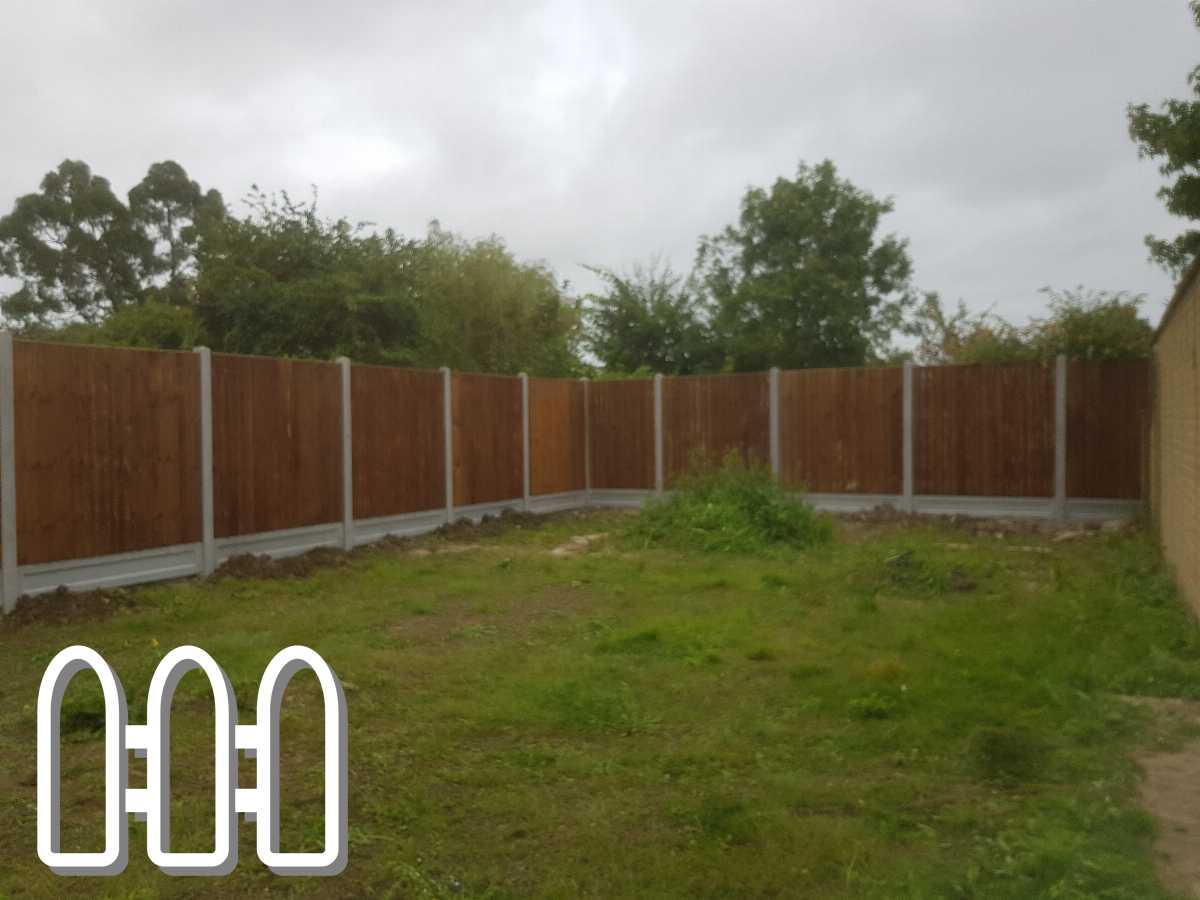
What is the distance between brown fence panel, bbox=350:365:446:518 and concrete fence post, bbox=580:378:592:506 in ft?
13.2

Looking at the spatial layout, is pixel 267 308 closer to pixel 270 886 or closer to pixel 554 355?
pixel 554 355

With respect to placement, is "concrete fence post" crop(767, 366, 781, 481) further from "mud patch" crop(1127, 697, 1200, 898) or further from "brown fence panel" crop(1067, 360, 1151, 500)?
"mud patch" crop(1127, 697, 1200, 898)

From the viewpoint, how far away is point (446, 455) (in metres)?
12.8

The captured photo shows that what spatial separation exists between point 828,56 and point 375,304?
10.6m

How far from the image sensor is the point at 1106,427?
490 inches

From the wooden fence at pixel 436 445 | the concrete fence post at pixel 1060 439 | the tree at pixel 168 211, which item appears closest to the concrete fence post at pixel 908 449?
the wooden fence at pixel 436 445

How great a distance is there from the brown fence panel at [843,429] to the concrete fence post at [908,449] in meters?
0.09

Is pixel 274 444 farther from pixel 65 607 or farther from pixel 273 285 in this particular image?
pixel 273 285

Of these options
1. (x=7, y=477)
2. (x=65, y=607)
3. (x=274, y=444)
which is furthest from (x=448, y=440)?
(x=7, y=477)

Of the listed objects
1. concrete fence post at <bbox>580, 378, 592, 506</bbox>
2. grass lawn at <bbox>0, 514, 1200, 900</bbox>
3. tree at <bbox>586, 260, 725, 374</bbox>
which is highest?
tree at <bbox>586, 260, 725, 374</bbox>

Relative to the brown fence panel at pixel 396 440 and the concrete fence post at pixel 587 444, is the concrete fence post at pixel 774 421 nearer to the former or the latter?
the concrete fence post at pixel 587 444

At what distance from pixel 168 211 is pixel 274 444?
28161mm

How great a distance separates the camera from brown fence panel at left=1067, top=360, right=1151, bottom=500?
12.3 m

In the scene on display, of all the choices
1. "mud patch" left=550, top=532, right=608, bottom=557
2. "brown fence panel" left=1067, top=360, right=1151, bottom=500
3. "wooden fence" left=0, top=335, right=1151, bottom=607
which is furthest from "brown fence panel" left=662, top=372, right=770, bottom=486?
"brown fence panel" left=1067, top=360, right=1151, bottom=500
